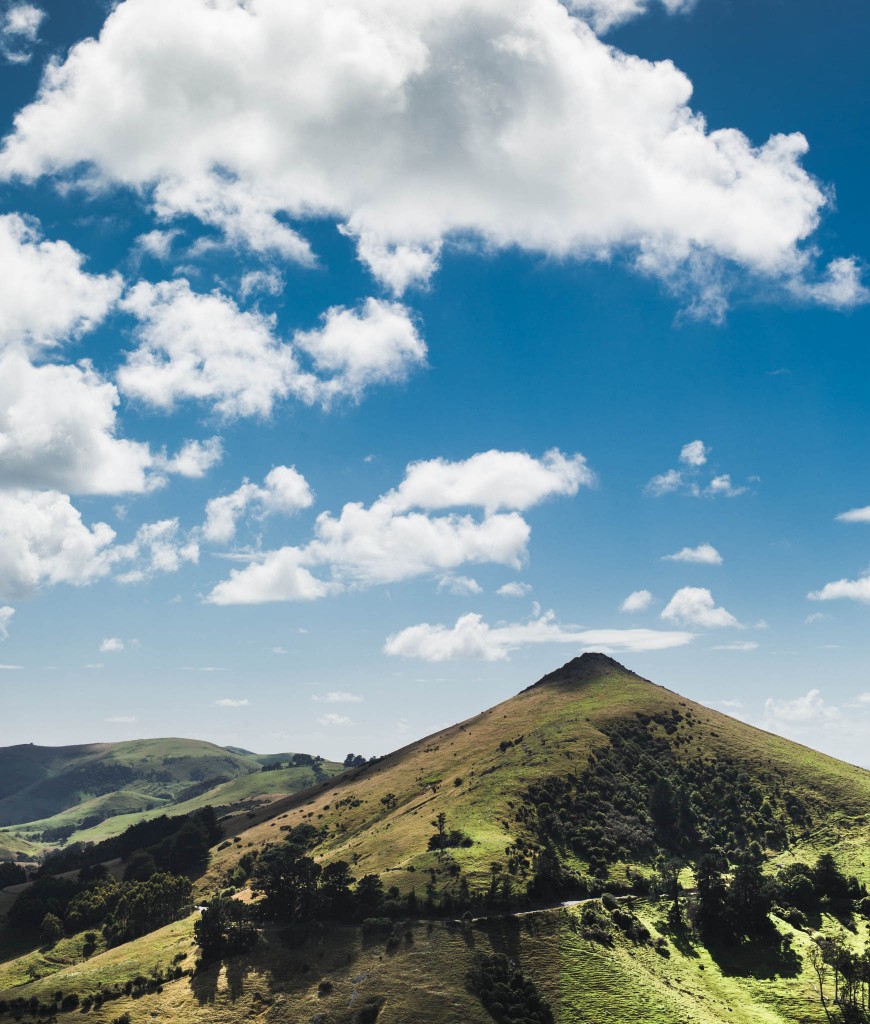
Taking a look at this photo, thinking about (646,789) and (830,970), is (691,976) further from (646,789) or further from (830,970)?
(646,789)

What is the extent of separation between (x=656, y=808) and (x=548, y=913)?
61066 millimetres

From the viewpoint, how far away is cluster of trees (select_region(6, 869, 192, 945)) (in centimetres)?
13188

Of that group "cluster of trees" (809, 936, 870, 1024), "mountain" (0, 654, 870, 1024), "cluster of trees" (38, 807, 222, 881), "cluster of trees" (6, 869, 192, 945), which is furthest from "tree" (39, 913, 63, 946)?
"cluster of trees" (809, 936, 870, 1024)

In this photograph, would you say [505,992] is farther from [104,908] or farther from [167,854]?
[167,854]

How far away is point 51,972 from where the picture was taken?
116 metres

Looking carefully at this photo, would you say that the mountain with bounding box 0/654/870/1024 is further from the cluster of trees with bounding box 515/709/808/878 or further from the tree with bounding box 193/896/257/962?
the tree with bounding box 193/896/257/962

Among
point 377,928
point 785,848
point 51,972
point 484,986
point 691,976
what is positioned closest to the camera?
point 484,986

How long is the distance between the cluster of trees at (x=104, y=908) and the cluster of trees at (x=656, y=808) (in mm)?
71859

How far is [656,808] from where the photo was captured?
153375 mm

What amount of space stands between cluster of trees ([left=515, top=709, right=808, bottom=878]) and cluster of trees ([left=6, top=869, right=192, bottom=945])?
71859mm

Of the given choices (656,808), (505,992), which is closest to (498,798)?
(656,808)

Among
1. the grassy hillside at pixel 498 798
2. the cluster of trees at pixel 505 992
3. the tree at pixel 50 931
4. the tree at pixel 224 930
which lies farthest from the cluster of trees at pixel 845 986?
the tree at pixel 50 931

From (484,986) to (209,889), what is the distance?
8768 centimetres

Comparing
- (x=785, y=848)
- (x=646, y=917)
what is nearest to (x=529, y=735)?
(x=785, y=848)
